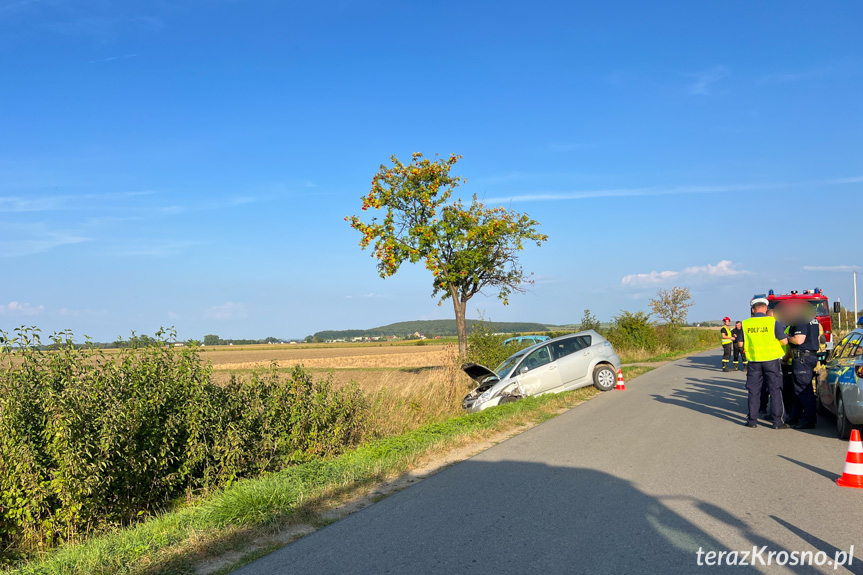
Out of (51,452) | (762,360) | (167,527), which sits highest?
(762,360)

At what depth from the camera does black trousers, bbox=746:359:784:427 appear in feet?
35.7

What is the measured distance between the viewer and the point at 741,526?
5.69 metres

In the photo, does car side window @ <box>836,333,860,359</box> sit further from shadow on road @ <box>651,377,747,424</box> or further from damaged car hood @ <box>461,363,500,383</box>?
damaged car hood @ <box>461,363,500,383</box>

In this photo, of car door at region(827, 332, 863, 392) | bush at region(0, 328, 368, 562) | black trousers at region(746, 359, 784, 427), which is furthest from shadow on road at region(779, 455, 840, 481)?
bush at region(0, 328, 368, 562)

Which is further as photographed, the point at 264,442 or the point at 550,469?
the point at 264,442

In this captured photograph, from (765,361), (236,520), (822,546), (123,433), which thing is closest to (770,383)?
(765,361)

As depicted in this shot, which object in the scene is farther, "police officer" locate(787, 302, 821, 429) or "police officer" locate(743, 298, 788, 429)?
"police officer" locate(743, 298, 788, 429)

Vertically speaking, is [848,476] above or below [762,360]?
below

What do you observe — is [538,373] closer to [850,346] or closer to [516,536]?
[850,346]

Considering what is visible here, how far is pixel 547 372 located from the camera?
17.1 m

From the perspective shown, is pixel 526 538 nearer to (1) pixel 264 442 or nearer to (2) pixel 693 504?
(2) pixel 693 504

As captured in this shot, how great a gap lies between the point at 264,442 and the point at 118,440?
7.72 feet

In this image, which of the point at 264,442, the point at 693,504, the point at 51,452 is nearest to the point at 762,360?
the point at 693,504
